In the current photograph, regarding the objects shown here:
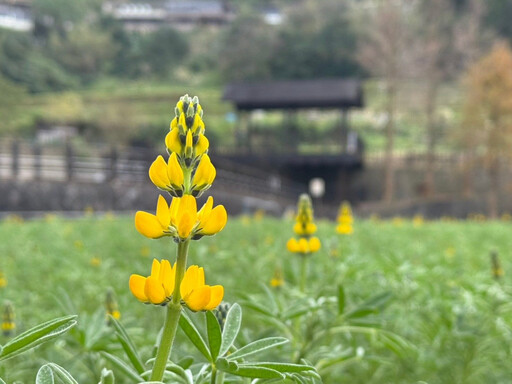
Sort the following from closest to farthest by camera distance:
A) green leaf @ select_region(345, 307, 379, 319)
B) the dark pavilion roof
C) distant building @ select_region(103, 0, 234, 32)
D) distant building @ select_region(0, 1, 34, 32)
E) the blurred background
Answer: green leaf @ select_region(345, 307, 379, 319) → the blurred background → the dark pavilion roof → distant building @ select_region(0, 1, 34, 32) → distant building @ select_region(103, 0, 234, 32)

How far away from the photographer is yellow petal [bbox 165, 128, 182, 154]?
61 cm

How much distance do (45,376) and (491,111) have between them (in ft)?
63.7

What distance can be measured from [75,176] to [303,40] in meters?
27.7

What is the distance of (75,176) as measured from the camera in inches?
519

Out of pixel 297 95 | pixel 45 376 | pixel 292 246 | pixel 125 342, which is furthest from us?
pixel 297 95

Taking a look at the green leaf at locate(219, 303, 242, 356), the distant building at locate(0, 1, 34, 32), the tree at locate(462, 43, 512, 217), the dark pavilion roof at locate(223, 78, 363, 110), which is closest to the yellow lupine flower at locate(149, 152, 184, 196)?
the green leaf at locate(219, 303, 242, 356)

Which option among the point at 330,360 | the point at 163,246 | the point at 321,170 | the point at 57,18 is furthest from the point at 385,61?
the point at 57,18

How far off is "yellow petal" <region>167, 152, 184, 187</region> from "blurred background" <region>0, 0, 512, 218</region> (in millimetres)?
12355

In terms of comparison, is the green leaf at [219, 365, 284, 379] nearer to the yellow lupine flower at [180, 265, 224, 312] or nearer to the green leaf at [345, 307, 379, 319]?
the yellow lupine flower at [180, 265, 224, 312]

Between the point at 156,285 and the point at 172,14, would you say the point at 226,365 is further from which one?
the point at 172,14

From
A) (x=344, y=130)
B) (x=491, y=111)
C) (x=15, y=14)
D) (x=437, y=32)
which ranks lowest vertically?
(x=344, y=130)

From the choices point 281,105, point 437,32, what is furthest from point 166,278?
point 437,32

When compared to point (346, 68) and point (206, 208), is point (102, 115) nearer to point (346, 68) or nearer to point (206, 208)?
point (346, 68)

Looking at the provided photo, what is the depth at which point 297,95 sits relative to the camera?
2009cm
